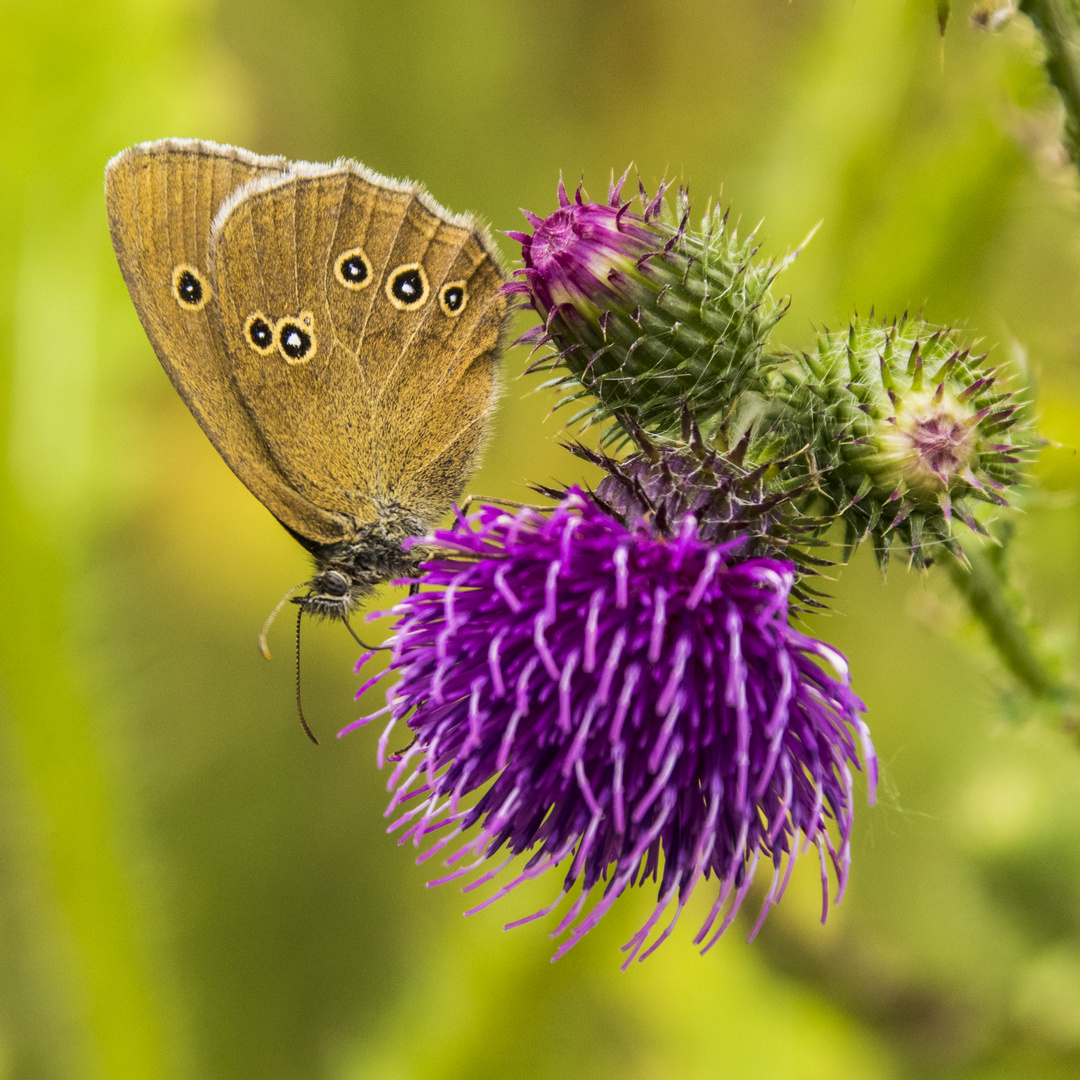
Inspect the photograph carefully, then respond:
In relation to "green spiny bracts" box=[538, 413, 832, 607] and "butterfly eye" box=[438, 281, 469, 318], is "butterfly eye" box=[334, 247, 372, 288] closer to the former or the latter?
"butterfly eye" box=[438, 281, 469, 318]

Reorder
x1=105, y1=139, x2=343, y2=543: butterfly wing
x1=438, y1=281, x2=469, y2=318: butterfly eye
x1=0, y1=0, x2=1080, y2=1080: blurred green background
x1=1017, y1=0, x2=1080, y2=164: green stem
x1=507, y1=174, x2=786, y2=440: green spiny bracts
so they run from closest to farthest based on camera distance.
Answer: x1=1017, y1=0, x2=1080, y2=164: green stem
x1=507, y1=174, x2=786, y2=440: green spiny bracts
x1=105, y1=139, x2=343, y2=543: butterfly wing
x1=438, y1=281, x2=469, y2=318: butterfly eye
x1=0, y1=0, x2=1080, y2=1080: blurred green background

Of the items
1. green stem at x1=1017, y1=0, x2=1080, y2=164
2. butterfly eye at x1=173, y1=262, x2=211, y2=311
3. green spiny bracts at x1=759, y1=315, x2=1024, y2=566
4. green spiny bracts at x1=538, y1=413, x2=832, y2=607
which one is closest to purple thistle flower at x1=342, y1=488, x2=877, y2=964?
green spiny bracts at x1=538, y1=413, x2=832, y2=607

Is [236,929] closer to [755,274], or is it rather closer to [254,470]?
[254,470]

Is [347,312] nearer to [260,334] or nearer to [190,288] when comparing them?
[260,334]

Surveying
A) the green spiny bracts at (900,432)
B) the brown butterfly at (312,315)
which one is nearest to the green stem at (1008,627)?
the green spiny bracts at (900,432)

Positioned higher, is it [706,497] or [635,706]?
[706,497]

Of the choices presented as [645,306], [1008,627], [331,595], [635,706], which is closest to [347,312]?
[331,595]
